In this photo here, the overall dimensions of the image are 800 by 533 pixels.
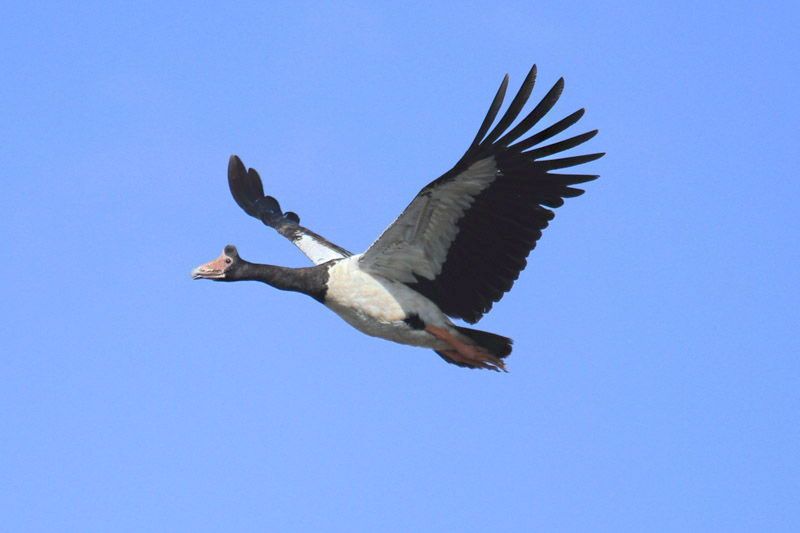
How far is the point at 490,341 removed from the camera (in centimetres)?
931

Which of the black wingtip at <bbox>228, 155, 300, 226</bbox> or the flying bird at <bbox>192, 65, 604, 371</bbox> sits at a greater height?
the black wingtip at <bbox>228, 155, 300, 226</bbox>

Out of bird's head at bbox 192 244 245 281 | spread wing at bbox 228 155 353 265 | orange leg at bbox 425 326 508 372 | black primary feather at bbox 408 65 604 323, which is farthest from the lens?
spread wing at bbox 228 155 353 265

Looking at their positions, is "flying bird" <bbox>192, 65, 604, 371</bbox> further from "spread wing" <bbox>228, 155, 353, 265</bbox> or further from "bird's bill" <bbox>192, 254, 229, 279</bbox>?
"spread wing" <bbox>228, 155, 353, 265</bbox>

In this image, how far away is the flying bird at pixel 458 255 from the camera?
8602 millimetres

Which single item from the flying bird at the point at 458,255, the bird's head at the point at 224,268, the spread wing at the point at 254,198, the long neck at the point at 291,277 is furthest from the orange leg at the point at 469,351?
the spread wing at the point at 254,198

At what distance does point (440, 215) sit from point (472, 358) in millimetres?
1332

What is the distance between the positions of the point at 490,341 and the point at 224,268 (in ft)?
8.48

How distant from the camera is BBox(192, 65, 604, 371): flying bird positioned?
8602mm

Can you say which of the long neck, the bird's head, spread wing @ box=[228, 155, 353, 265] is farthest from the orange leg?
spread wing @ box=[228, 155, 353, 265]

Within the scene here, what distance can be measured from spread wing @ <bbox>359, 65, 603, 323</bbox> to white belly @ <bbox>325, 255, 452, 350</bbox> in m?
0.11

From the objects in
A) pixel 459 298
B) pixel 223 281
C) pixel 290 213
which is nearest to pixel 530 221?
pixel 459 298

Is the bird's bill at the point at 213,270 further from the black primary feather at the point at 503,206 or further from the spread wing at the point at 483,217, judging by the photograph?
the black primary feather at the point at 503,206

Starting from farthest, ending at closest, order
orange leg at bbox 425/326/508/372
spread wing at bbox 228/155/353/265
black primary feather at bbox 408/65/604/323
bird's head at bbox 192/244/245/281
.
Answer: spread wing at bbox 228/155/353/265, bird's head at bbox 192/244/245/281, orange leg at bbox 425/326/508/372, black primary feather at bbox 408/65/604/323

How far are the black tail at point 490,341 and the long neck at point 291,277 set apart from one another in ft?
4.19
